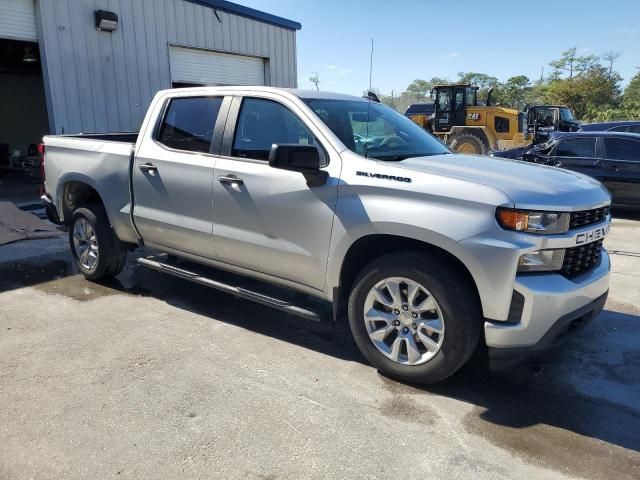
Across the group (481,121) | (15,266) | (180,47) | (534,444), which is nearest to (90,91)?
(180,47)

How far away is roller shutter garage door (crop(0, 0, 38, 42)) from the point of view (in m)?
9.85

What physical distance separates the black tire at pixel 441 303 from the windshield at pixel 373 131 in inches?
32.8

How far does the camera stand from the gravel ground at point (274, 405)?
2.67 m

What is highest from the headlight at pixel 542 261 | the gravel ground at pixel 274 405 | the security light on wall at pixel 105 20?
the security light on wall at pixel 105 20

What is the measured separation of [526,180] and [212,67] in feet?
41.7

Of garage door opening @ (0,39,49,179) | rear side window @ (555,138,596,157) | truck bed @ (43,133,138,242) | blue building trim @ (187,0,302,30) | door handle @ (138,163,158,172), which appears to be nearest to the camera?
door handle @ (138,163,158,172)

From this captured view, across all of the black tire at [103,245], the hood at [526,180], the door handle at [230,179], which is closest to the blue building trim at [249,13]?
the black tire at [103,245]

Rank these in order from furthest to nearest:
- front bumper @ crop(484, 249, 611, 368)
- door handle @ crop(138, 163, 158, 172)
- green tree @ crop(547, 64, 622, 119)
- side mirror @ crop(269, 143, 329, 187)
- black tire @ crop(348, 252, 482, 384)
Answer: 1. green tree @ crop(547, 64, 622, 119)
2. door handle @ crop(138, 163, 158, 172)
3. side mirror @ crop(269, 143, 329, 187)
4. black tire @ crop(348, 252, 482, 384)
5. front bumper @ crop(484, 249, 611, 368)

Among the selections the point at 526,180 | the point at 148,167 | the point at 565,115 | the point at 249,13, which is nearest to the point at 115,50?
the point at 249,13

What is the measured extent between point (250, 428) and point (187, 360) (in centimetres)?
104

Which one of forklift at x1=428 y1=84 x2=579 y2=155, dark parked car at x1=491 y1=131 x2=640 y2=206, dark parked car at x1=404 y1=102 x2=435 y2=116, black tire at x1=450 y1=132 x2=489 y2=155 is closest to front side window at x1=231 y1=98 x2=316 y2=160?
dark parked car at x1=491 y1=131 x2=640 y2=206

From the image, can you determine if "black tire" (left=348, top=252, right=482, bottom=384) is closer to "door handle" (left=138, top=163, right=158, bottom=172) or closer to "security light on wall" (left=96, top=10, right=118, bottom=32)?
"door handle" (left=138, top=163, right=158, bottom=172)

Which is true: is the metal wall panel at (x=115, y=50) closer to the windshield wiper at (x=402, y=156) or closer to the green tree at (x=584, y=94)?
the windshield wiper at (x=402, y=156)

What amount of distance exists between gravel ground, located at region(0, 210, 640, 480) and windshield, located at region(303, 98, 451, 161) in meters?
1.57
